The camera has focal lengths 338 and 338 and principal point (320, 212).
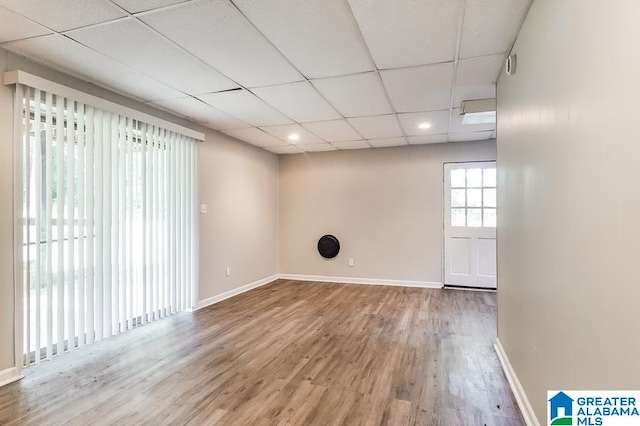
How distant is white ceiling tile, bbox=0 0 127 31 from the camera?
1848mm

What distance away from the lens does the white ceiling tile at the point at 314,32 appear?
6.21ft

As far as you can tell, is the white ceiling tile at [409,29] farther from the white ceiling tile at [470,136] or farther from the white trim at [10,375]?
the white trim at [10,375]

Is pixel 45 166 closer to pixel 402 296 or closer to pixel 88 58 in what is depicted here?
pixel 88 58

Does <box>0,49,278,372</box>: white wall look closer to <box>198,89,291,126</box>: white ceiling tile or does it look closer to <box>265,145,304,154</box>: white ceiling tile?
<box>265,145,304,154</box>: white ceiling tile

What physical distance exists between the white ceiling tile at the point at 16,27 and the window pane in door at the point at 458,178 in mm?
5279

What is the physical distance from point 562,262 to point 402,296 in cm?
377

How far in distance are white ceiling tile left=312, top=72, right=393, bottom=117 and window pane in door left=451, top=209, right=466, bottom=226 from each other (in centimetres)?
258

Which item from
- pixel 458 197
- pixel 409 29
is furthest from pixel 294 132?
pixel 458 197

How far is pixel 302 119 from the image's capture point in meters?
4.12

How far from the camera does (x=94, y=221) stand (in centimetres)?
304

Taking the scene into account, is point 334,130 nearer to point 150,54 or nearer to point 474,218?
point 150,54

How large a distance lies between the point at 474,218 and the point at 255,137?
373 cm

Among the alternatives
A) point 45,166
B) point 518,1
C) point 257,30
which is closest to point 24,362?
point 45,166

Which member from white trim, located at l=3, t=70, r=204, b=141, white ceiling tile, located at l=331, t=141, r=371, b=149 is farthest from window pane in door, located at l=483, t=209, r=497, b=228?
white trim, located at l=3, t=70, r=204, b=141
